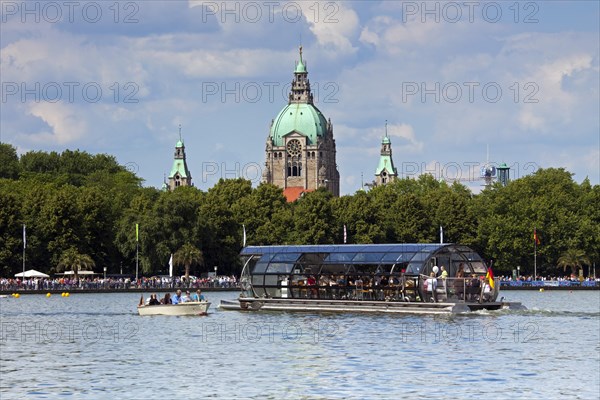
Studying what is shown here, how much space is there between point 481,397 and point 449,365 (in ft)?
32.3

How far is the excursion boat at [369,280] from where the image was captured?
88.9 m

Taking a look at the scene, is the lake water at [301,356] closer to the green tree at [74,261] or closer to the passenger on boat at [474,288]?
the passenger on boat at [474,288]

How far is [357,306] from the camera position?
3600 inches

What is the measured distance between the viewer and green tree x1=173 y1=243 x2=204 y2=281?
155500mm

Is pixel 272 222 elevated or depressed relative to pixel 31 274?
elevated

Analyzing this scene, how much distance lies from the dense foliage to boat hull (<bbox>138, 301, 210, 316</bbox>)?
60.1m

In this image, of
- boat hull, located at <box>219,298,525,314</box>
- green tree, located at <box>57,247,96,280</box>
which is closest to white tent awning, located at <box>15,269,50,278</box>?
green tree, located at <box>57,247,96,280</box>

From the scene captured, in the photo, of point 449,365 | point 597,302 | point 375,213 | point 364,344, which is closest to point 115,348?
point 364,344

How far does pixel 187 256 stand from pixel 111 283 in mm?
14937

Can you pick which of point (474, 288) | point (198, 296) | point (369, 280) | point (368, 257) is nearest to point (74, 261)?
point (198, 296)

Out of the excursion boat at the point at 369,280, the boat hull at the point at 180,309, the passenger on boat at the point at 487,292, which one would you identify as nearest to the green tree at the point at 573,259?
the excursion boat at the point at 369,280

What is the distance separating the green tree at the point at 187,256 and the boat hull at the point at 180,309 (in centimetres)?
6271

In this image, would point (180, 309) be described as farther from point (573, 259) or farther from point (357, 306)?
point (573, 259)

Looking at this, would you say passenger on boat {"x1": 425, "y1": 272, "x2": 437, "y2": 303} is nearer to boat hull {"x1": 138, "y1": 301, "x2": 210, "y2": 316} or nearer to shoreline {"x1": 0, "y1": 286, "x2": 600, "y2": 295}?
boat hull {"x1": 138, "y1": 301, "x2": 210, "y2": 316}
